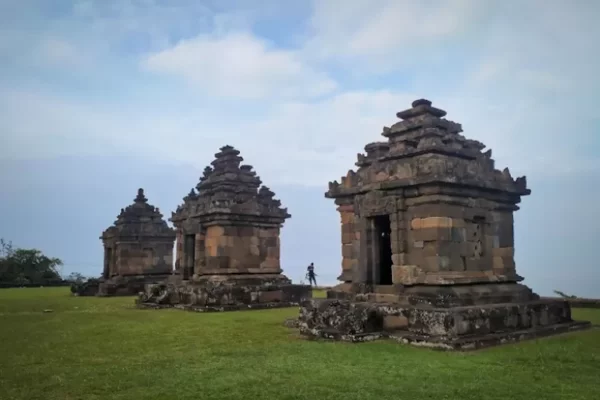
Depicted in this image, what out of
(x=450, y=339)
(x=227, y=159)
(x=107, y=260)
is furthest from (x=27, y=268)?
(x=450, y=339)

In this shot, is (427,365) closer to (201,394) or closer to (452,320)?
(452,320)

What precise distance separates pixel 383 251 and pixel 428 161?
2.88 m

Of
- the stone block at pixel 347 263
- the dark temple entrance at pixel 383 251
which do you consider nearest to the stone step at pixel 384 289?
the dark temple entrance at pixel 383 251

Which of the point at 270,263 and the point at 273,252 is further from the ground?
the point at 273,252

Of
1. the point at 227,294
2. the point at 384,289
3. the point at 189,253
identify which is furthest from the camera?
the point at 189,253

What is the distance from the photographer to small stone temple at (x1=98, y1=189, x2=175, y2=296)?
2658 cm

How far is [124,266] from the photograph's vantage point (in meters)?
26.6

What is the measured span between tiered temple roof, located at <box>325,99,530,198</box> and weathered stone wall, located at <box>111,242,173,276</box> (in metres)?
16.8

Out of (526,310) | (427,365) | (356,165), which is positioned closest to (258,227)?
(356,165)

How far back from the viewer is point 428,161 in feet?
35.1

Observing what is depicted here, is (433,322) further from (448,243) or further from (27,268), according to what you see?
(27,268)

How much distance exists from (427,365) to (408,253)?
3589 mm

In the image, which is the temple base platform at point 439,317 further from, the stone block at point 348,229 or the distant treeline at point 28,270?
the distant treeline at point 28,270

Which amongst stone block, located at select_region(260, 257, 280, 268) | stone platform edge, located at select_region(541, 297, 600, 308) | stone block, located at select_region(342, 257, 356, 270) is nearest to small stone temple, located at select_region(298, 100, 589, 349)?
stone block, located at select_region(342, 257, 356, 270)
